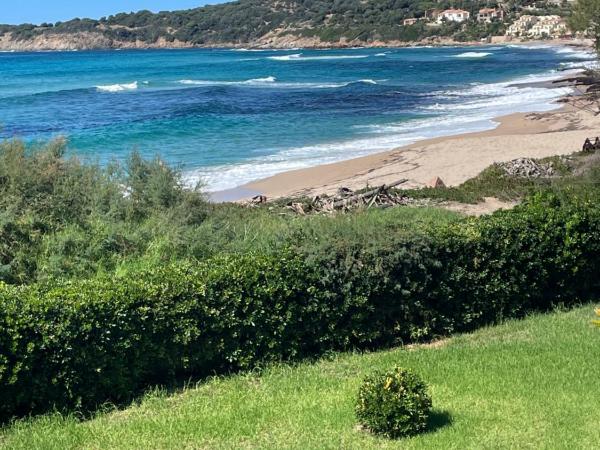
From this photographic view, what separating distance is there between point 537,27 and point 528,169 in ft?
466

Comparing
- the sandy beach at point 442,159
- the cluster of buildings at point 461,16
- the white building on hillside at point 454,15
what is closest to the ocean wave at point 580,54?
the sandy beach at point 442,159

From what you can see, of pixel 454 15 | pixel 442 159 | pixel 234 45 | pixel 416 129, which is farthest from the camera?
pixel 234 45

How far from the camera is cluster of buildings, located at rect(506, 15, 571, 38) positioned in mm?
147500

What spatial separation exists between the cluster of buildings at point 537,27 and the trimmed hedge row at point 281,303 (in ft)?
468

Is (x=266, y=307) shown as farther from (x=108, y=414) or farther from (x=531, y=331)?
(x=531, y=331)

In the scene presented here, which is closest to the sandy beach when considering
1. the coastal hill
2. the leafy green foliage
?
the leafy green foliage

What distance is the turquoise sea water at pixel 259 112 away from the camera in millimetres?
31064

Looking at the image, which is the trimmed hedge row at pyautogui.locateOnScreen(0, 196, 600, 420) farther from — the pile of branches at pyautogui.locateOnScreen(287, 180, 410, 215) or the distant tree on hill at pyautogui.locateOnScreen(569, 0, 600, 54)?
the distant tree on hill at pyautogui.locateOnScreen(569, 0, 600, 54)

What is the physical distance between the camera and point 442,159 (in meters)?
27.5

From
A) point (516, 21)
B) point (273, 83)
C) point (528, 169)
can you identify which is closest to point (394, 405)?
point (528, 169)

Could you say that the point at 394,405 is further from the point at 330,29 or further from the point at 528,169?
the point at 330,29

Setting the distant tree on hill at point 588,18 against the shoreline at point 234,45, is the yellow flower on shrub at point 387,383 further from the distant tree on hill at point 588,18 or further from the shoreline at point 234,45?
the shoreline at point 234,45

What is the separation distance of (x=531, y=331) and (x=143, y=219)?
5.60m

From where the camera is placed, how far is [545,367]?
7773 millimetres
